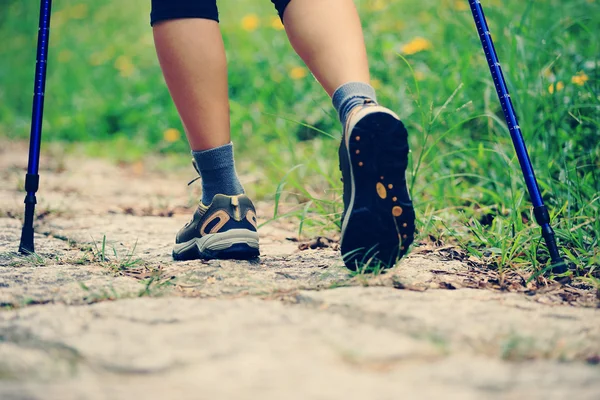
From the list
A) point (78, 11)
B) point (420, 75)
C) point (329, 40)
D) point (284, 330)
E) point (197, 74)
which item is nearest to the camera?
point (284, 330)

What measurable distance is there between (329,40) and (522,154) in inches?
20.7

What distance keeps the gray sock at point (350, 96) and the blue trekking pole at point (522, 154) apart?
0.34 metres

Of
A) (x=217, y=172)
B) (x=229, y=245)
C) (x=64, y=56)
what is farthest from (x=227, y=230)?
(x=64, y=56)

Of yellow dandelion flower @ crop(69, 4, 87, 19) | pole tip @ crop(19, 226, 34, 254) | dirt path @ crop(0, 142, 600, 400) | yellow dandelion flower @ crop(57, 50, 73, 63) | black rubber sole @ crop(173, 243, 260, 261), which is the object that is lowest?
dirt path @ crop(0, 142, 600, 400)

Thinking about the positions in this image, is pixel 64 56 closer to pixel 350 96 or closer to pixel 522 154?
pixel 350 96

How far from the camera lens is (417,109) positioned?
8.58ft

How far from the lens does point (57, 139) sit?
430cm

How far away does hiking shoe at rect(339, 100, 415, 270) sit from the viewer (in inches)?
54.8

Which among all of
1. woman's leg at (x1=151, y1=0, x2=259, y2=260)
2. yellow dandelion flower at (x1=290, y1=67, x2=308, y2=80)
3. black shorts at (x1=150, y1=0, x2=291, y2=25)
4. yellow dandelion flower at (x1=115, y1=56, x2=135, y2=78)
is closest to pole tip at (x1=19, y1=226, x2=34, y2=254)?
woman's leg at (x1=151, y1=0, x2=259, y2=260)

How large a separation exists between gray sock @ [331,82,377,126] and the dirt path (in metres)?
0.37

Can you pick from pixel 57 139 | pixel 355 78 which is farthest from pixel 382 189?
pixel 57 139

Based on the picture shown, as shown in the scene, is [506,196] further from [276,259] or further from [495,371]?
[495,371]

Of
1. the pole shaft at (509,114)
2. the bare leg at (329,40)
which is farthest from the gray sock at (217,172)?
the pole shaft at (509,114)

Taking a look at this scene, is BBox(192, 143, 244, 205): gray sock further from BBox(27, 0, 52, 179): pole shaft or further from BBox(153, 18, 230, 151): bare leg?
BBox(27, 0, 52, 179): pole shaft
